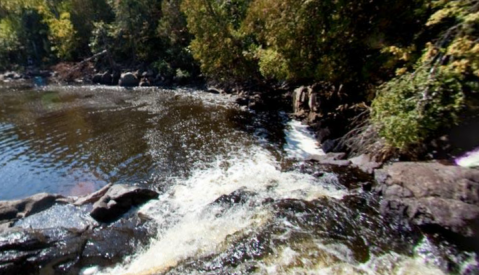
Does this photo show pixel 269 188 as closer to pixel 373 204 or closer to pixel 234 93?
A: pixel 373 204

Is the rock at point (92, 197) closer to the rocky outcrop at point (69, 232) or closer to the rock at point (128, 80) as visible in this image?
the rocky outcrop at point (69, 232)

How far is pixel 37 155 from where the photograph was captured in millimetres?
14961

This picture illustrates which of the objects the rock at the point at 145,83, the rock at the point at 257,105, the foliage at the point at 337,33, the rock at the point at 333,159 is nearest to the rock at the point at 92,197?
the rock at the point at 333,159

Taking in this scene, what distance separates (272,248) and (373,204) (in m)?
3.44

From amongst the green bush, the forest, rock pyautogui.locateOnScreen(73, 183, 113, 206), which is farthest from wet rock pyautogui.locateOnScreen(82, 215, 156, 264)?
the forest

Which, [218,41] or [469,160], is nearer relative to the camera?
[469,160]

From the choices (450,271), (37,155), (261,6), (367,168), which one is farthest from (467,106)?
(37,155)

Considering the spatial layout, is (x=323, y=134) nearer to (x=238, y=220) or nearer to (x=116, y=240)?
(x=238, y=220)

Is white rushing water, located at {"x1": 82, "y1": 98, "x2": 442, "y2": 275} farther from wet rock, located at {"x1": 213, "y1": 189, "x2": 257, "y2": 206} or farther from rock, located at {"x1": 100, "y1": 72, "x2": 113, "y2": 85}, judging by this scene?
rock, located at {"x1": 100, "y1": 72, "x2": 113, "y2": 85}

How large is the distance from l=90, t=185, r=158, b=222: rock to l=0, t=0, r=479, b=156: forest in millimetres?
8166

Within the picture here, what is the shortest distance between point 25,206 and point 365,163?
11.6m

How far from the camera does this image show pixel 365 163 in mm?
11172

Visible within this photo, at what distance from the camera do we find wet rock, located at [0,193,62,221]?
984 cm

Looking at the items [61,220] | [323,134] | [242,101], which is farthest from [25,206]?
[242,101]
